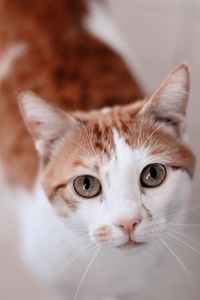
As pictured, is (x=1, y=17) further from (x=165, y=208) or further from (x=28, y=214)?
(x=165, y=208)

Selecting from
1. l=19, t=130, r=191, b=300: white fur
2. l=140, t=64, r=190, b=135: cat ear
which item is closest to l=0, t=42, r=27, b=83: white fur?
l=19, t=130, r=191, b=300: white fur

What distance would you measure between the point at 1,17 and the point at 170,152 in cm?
71

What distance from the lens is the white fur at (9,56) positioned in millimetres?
→ 1378

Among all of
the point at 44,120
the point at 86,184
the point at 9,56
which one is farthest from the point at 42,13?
the point at 86,184

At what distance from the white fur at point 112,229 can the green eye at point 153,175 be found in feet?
0.04

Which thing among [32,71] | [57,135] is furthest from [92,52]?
[57,135]

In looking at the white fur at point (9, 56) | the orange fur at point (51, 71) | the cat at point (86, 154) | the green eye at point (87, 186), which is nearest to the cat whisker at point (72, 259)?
the cat at point (86, 154)

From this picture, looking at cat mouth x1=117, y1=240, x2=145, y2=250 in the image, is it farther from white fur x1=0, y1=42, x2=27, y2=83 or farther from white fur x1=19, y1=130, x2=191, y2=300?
white fur x1=0, y1=42, x2=27, y2=83

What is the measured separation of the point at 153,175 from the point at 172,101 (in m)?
0.16

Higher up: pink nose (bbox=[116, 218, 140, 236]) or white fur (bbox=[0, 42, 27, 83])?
white fur (bbox=[0, 42, 27, 83])

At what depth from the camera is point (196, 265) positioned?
3.62ft

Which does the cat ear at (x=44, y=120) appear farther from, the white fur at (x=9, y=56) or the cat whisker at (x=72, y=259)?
the white fur at (x=9, y=56)

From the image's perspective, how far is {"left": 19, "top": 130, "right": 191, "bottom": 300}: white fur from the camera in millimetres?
899

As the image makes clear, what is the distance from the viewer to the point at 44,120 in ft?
3.29
